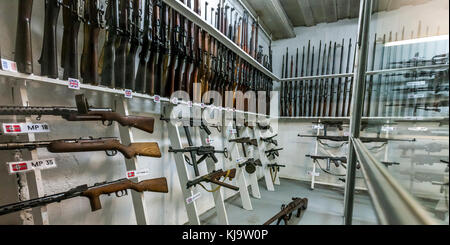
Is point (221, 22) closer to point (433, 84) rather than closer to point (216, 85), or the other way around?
point (216, 85)

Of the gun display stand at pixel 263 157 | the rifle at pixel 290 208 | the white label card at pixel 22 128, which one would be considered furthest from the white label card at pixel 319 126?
the white label card at pixel 22 128

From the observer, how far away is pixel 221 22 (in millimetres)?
2301

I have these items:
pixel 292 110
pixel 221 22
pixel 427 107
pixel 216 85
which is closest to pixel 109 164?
pixel 216 85

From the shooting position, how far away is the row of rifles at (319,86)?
3412 mm

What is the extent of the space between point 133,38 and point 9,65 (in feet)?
2.20

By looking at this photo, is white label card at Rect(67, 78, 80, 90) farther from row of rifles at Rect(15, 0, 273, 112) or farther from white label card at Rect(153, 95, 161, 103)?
white label card at Rect(153, 95, 161, 103)

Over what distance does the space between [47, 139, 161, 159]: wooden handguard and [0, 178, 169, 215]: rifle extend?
183 millimetres

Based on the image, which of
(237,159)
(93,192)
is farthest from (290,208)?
(93,192)

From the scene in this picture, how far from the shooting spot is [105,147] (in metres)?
1.09

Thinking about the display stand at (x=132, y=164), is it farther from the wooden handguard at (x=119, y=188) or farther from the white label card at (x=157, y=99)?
the white label card at (x=157, y=99)

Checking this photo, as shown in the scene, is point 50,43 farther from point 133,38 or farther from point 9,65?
point 133,38

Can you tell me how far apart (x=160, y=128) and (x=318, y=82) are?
3.15 m

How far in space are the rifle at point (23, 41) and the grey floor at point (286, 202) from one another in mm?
1948
